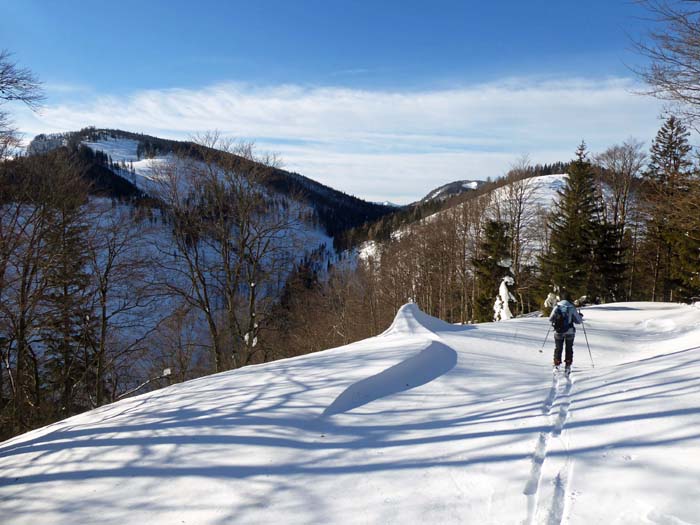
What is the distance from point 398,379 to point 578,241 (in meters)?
25.4

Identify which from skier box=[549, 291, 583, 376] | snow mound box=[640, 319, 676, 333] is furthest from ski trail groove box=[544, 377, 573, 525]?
snow mound box=[640, 319, 676, 333]

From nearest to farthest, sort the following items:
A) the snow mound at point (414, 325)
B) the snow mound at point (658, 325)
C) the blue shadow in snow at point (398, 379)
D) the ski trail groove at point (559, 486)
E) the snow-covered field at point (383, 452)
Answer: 1. the ski trail groove at point (559, 486)
2. the snow-covered field at point (383, 452)
3. the blue shadow in snow at point (398, 379)
4. the snow mound at point (414, 325)
5. the snow mound at point (658, 325)

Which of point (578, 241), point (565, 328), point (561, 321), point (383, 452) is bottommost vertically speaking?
point (383, 452)

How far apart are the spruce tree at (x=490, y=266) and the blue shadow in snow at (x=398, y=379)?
66.1 ft

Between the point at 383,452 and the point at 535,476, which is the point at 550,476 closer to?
the point at 535,476

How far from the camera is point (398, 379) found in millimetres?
6023

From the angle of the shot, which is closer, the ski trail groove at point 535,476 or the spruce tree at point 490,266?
the ski trail groove at point 535,476

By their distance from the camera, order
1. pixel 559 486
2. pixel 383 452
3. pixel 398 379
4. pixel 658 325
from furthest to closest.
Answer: pixel 658 325 < pixel 398 379 < pixel 383 452 < pixel 559 486

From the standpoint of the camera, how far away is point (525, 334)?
37.7 ft

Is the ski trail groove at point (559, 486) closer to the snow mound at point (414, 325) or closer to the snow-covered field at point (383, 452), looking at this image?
the snow-covered field at point (383, 452)

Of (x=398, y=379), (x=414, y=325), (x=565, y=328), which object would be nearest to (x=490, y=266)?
(x=414, y=325)

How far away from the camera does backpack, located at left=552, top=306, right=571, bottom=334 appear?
24.8 ft

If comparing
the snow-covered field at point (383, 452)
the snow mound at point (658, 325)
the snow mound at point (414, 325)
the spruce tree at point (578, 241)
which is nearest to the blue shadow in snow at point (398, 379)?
the snow-covered field at point (383, 452)

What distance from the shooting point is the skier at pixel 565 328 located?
24.2ft
